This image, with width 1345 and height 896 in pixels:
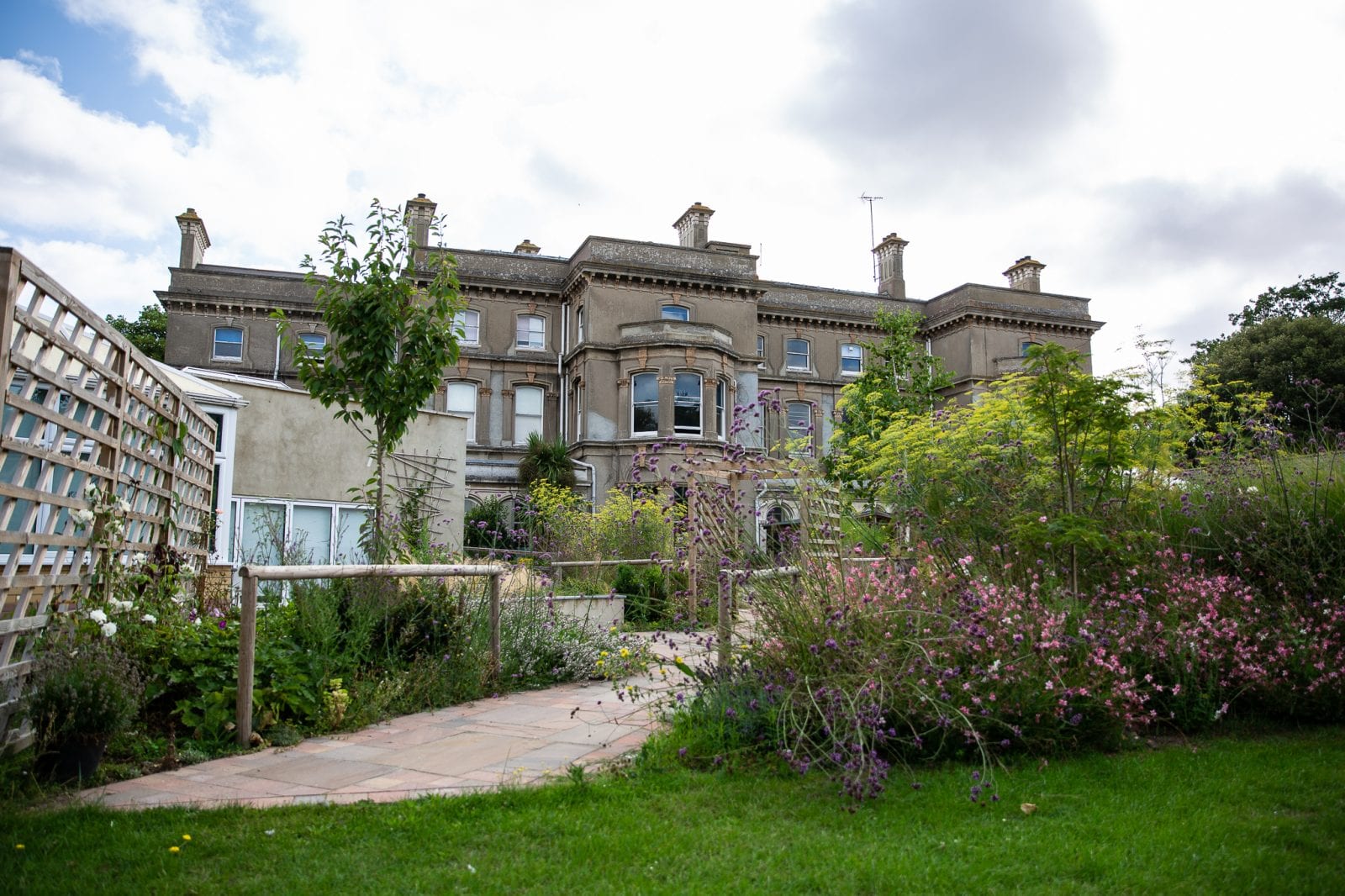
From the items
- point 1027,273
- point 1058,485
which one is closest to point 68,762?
point 1058,485

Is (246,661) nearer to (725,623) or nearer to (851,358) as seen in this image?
(725,623)

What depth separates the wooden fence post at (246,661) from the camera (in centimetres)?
495

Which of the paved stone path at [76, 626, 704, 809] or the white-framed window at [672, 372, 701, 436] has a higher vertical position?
the white-framed window at [672, 372, 701, 436]

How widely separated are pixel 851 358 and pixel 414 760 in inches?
1167

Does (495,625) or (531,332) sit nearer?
(495,625)

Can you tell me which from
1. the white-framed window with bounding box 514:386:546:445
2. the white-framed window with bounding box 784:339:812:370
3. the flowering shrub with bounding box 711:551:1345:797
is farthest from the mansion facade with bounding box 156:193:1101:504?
the flowering shrub with bounding box 711:551:1345:797

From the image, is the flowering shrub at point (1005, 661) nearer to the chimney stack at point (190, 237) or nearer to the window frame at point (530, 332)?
the window frame at point (530, 332)

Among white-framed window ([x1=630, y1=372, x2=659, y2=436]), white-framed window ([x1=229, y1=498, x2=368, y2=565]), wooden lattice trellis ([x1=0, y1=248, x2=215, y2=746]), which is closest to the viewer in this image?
wooden lattice trellis ([x1=0, y1=248, x2=215, y2=746])

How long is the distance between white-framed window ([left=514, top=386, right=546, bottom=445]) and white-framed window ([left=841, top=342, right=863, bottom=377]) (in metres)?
11.0

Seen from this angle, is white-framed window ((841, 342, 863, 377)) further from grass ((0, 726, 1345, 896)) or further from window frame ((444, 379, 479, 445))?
grass ((0, 726, 1345, 896))

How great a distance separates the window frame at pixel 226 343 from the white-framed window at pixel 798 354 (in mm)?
17911

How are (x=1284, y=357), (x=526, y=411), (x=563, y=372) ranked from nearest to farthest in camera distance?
(x=526, y=411), (x=563, y=372), (x=1284, y=357)

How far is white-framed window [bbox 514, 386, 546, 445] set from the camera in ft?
95.3

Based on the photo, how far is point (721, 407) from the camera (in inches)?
1097
